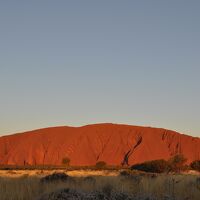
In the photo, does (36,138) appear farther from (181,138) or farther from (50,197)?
(50,197)

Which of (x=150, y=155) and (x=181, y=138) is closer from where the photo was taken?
(x=150, y=155)

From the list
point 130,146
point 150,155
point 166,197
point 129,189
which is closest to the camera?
point 166,197

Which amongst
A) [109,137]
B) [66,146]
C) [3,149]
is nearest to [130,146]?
[109,137]

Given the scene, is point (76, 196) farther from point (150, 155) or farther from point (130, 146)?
point (130, 146)

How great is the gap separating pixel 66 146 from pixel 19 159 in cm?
1403

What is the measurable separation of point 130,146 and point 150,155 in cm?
1065

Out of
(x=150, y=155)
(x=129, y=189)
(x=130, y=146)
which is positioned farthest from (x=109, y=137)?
(x=129, y=189)

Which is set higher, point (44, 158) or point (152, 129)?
point (152, 129)

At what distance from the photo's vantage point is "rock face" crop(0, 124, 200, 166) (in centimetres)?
13262

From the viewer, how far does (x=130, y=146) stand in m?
139

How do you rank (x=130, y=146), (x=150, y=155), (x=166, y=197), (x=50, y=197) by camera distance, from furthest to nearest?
(x=130, y=146), (x=150, y=155), (x=166, y=197), (x=50, y=197)

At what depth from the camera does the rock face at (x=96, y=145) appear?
133m

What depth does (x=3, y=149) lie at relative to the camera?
146 m

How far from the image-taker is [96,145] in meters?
141
